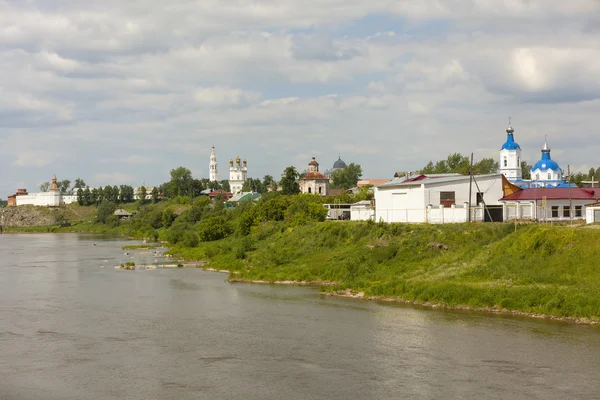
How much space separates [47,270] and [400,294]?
3051 cm

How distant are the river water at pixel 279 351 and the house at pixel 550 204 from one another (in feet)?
50.4

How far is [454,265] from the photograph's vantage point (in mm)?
35938

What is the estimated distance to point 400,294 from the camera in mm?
33875

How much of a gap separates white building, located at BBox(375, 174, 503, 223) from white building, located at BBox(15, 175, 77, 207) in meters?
146

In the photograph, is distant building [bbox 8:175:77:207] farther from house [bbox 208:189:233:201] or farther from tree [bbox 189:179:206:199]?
house [bbox 208:189:233:201]

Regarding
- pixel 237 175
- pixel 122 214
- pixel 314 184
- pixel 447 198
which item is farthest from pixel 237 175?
pixel 447 198

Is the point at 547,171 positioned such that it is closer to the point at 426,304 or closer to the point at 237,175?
the point at 426,304

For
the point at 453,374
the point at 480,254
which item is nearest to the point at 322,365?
the point at 453,374

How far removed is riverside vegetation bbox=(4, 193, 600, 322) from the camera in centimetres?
2997

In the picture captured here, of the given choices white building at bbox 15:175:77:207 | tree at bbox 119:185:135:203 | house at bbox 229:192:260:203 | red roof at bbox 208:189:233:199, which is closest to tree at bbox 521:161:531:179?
house at bbox 229:192:260:203

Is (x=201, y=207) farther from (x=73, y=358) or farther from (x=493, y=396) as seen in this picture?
(x=493, y=396)

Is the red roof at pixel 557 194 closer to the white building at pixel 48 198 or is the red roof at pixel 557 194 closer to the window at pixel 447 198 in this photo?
the window at pixel 447 198

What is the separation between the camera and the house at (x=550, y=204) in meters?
42.8

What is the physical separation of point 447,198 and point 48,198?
153m
